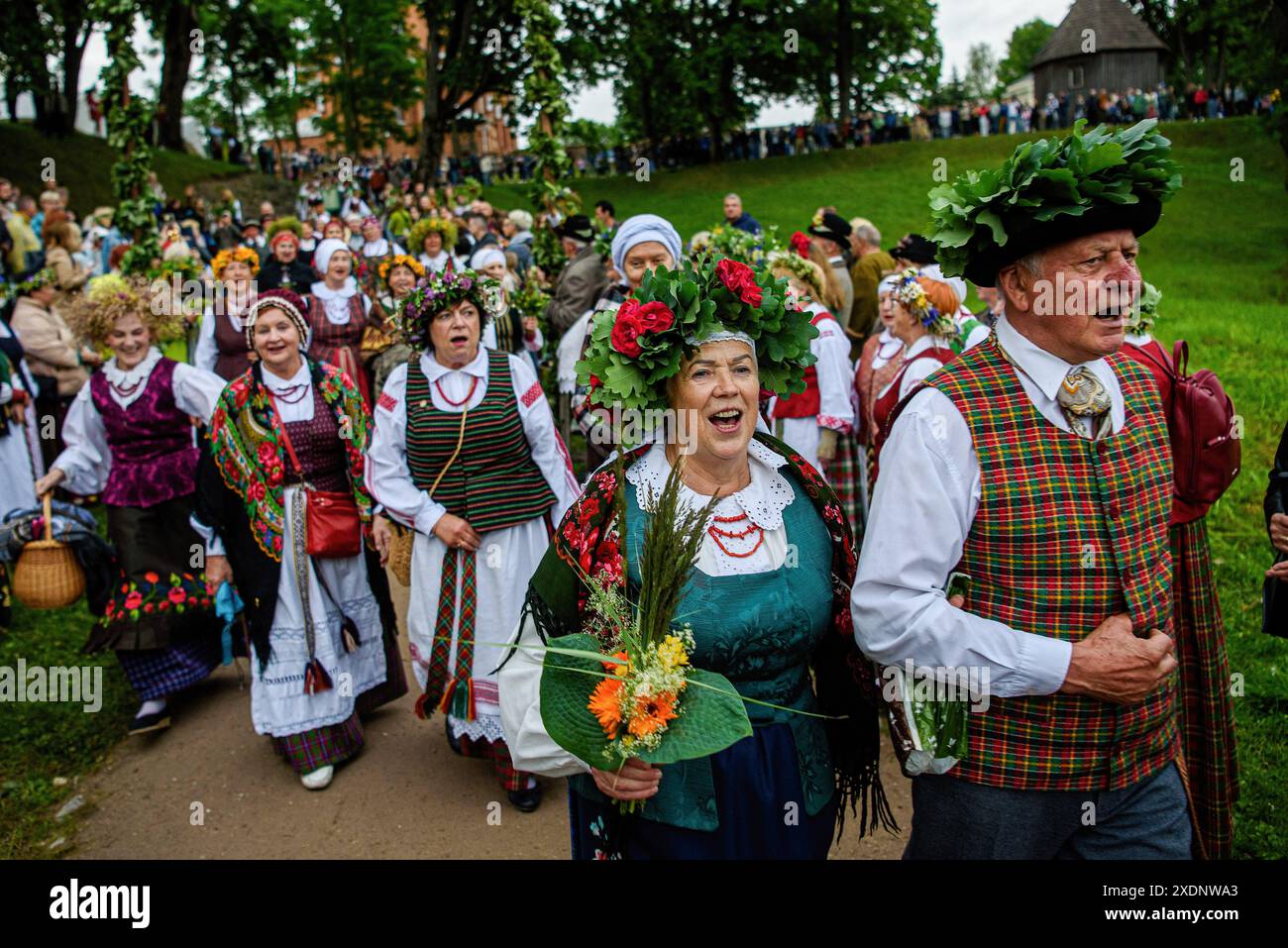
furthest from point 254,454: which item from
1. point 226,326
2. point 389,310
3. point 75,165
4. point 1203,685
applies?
point 75,165

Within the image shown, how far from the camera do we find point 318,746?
5.11 meters

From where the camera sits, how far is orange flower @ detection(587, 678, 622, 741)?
87.7 inches

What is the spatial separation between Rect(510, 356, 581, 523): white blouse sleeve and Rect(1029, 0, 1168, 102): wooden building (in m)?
47.3

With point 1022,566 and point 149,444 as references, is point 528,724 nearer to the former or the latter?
point 1022,566

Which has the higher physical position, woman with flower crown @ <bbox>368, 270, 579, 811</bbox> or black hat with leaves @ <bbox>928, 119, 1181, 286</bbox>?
black hat with leaves @ <bbox>928, 119, 1181, 286</bbox>

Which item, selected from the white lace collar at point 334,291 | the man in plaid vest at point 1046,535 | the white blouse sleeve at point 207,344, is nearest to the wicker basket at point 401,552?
the man in plaid vest at point 1046,535

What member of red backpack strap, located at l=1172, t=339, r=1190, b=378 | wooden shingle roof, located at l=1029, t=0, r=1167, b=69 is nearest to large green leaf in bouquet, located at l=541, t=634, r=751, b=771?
red backpack strap, located at l=1172, t=339, r=1190, b=378

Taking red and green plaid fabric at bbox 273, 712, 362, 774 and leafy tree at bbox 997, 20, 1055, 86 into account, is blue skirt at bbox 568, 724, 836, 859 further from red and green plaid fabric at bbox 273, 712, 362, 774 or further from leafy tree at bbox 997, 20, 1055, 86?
leafy tree at bbox 997, 20, 1055, 86

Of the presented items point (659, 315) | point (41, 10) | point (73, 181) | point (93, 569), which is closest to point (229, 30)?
point (41, 10)

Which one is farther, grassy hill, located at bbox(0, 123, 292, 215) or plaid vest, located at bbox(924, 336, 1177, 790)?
grassy hill, located at bbox(0, 123, 292, 215)

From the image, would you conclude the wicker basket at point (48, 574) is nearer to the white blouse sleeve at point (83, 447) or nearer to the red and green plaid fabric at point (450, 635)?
the white blouse sleeve at point (83, 447)

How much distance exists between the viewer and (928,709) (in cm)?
245
